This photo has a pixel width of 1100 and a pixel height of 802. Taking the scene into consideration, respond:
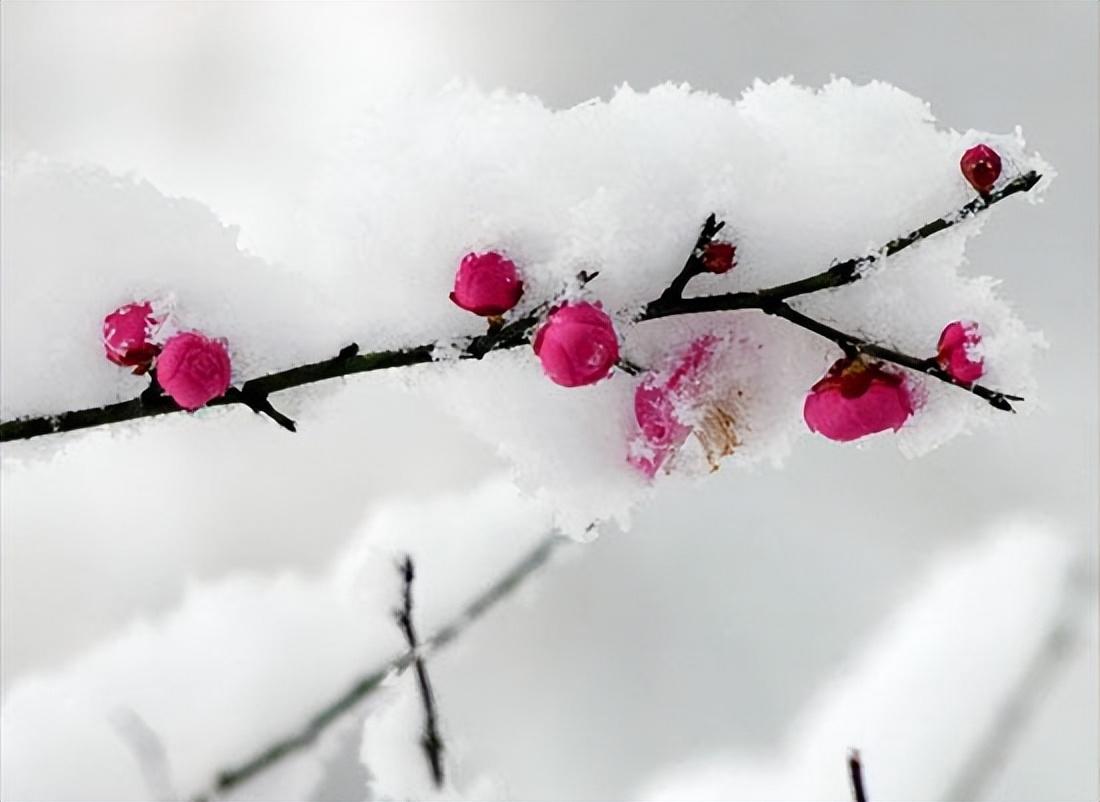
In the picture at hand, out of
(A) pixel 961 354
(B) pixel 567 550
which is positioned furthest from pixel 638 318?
(B) pixel 567 550

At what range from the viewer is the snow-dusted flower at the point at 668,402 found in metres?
0.50

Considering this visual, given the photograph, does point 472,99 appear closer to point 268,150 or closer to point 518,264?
point 518,264

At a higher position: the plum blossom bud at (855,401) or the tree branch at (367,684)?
the plum blossom bud at (855,401)

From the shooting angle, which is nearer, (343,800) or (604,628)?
(343,800)

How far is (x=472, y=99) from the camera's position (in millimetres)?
533

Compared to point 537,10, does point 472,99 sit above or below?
below

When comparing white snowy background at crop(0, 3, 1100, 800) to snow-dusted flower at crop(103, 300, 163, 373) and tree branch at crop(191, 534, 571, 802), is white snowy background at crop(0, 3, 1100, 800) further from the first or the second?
snow-dusted flower at crop(103, 300, 163, 373)

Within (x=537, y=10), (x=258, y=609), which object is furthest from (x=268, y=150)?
(x=258, y=609)

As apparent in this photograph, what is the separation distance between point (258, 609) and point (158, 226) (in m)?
0.47

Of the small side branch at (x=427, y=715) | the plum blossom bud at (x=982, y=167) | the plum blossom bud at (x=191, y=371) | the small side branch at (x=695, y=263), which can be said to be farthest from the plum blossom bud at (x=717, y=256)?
the small side branch at (x=427, y=715)

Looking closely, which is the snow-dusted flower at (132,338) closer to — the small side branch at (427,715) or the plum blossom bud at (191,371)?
the plum blossom bud at (191,371)

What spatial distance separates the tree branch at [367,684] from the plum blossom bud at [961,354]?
14.3 inches

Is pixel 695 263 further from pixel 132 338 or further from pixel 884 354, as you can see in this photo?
pixel 132 338

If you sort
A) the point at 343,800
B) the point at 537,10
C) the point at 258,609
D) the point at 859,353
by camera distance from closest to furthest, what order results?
the point at 859,353 → the point at 343,800 → the point at 258,609 → the point at 537,10
